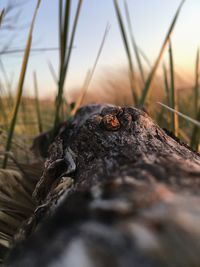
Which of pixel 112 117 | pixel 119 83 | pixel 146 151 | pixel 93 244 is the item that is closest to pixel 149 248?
pixel 93 244

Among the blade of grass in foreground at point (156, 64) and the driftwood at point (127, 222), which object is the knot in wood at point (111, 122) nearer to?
the driftwood at point (127, 222)

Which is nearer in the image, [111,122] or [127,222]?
→ [127,222]

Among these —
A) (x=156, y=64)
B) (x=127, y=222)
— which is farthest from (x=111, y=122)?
(x=156, y=64)

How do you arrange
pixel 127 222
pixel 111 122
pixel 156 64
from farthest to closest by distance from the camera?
pixel 156 64, pixel 111 122, pixel 127 222

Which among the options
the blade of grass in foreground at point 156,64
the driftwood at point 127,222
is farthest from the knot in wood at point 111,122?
the blade of grass in foreground at point 156,64

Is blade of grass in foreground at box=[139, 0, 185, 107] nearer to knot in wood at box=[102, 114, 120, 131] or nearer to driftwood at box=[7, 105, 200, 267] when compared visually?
knot in wood at box=[102, 114, 120, 131]

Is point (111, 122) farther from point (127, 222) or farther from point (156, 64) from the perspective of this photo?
point (156, 64)

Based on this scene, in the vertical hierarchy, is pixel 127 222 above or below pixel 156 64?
above

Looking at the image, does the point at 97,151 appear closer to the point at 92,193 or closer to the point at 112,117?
the point at 112,117

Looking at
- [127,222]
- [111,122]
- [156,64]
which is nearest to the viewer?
[127,222]
